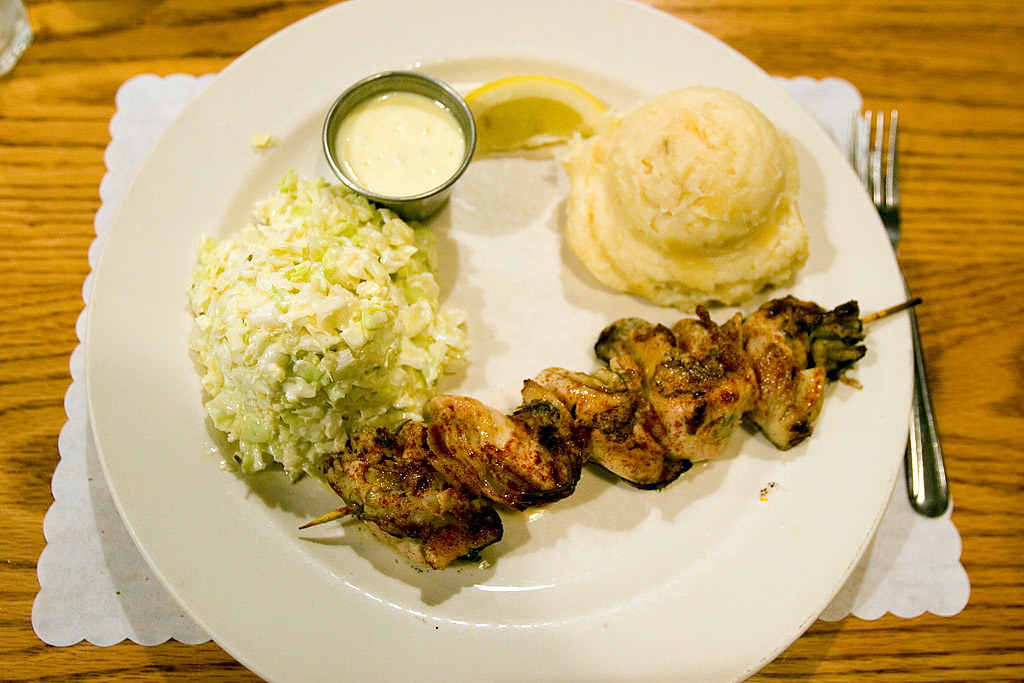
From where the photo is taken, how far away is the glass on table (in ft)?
13.2

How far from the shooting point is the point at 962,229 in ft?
13.6

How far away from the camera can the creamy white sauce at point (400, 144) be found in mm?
3424

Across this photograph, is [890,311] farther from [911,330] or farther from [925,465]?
[925,465]

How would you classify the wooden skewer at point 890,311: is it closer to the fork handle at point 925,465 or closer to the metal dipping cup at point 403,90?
the fork handle at point 925,465

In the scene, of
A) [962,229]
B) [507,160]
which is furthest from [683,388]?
[962,229]

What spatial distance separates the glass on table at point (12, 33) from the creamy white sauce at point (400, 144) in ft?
7.76

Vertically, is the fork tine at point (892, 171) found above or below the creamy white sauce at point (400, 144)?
below

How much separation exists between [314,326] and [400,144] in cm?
122

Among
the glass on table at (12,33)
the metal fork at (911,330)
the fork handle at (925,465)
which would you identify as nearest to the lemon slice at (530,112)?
the metal fork at (911,330)

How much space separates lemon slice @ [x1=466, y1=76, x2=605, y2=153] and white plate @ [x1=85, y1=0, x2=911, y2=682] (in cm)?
16

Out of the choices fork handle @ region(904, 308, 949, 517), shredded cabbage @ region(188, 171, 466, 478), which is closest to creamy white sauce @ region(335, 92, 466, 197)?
shredded cabbage @ region(188, 171, 466, 478)

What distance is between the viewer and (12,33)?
4.07 m

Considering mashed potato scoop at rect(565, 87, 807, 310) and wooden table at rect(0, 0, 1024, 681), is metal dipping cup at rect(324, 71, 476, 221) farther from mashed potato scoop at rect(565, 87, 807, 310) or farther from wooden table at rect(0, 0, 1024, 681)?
wooden table at rect(0, 0, 1024, 681)

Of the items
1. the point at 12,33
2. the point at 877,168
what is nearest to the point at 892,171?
the point at 877,168
